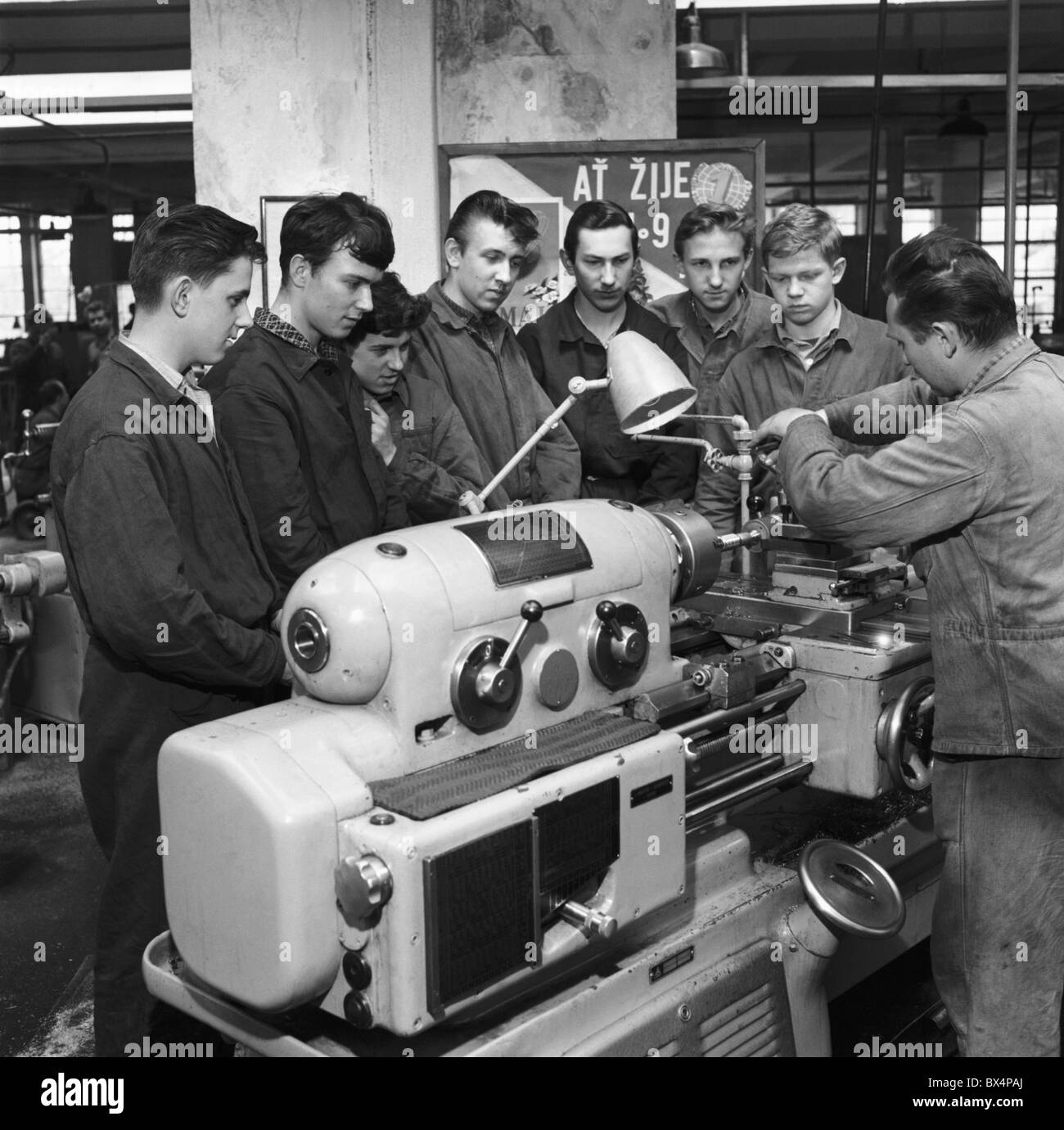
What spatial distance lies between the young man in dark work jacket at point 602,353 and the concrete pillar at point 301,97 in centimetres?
92

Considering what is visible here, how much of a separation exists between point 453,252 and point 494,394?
30cm

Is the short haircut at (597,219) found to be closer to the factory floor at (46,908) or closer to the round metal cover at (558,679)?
the round metal cover at (558,679)

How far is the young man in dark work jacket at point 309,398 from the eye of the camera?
1823mm

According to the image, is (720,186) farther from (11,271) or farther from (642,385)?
(11,271)

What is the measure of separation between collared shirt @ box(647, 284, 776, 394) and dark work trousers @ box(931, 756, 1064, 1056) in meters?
1.29

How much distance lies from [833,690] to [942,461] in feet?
1.38

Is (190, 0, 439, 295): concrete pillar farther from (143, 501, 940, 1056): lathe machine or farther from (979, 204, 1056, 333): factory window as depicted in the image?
(979, 204, 1056, 333): factory window

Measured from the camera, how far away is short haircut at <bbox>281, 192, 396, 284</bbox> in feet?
6.24

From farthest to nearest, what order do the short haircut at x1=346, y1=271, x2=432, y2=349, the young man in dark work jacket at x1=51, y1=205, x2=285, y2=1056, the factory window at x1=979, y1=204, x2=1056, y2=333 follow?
1. the factory window at x1=979, y1=204, x2=1056, y2=333
2. the short haircut at x1=346, y1=271, x2=432, y2=349
3. the young man in dark work jacket at x1=51, y1=205, x2=285, y2=1056

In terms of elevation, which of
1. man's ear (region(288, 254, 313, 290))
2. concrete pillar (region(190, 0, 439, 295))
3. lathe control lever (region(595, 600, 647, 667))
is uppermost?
concrete pillar (region(190, 0, 439, 295))
